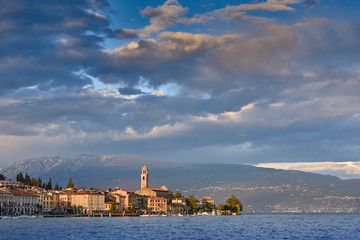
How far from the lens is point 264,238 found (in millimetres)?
85938

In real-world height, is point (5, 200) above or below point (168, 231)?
above

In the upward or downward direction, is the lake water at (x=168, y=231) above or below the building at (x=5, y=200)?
below

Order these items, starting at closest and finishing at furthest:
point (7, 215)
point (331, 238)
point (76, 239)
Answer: point (76, 239)
point (331, 238)
point (7, 215)

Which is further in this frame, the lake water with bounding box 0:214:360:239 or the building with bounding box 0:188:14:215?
the building with bounding box 0:188:14:215

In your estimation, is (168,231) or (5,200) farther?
(5,200)

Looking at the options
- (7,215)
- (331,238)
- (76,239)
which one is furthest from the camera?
(7,215)

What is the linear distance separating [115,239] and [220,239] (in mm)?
17804

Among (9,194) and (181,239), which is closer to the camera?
(181,239)

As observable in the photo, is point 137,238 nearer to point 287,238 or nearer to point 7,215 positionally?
point 287,238

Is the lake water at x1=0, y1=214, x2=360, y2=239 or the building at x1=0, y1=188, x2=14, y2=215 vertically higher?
the building at x1=0, y1=188, x2=14, y2=215

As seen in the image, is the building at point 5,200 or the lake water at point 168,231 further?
the building at point 5,200

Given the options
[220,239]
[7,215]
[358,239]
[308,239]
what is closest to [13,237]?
[220,239]

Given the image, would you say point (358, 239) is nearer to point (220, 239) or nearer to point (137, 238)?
point (220, 239)

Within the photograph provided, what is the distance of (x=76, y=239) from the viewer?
82438mm
